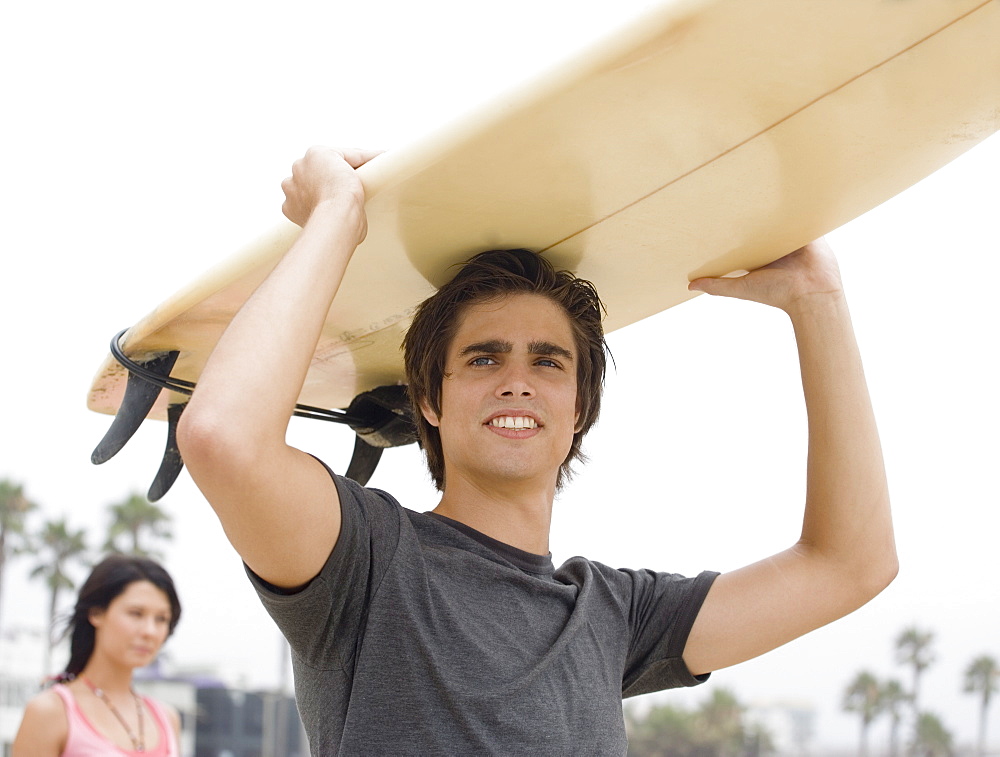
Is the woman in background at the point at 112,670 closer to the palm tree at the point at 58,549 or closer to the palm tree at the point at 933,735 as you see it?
the palm tree at the point at 58,549

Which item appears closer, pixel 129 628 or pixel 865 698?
pixel 129 628

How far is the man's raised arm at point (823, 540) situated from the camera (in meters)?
2.30

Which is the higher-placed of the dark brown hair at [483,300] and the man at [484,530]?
the dark brown hair at [483,300]

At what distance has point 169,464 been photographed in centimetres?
265

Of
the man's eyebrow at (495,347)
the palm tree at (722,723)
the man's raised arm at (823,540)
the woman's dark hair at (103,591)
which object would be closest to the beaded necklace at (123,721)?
the woman's dark hair at (103,591)

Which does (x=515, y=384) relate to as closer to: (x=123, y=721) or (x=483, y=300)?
(x=483, y=300)

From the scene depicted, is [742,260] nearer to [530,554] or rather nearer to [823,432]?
[823,432]

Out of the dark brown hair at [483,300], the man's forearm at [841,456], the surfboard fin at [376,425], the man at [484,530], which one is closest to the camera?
the man at [484,530]

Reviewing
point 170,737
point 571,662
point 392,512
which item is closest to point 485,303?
point 392,512

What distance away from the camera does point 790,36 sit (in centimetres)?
159

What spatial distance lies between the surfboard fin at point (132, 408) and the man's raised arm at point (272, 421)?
31.8 inches

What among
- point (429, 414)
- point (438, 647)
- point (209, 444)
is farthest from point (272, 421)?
point (429, 414)

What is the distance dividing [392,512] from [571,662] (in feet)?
1.40

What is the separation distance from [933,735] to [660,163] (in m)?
73.9
